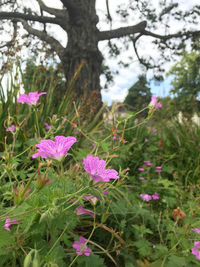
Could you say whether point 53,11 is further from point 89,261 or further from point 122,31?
point 89,261

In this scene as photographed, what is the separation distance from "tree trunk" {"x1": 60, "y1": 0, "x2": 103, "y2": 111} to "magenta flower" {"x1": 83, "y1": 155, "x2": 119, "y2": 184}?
18.3ft

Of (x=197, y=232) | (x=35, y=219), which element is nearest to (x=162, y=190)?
(x=197, y=232)

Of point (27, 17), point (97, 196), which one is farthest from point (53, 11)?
point (97, 196)

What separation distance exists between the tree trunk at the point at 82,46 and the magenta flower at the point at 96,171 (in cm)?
559

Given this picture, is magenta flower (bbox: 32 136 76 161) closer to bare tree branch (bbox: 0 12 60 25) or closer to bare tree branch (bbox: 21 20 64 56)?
bare tree branch (bbox: 21 20 64 56)

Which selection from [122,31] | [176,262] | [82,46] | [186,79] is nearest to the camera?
[176,262]

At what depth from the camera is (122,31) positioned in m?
7.58

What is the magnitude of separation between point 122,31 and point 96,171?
25.1 ft

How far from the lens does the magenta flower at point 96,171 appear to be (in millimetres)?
649

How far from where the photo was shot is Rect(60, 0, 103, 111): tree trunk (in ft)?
20.7

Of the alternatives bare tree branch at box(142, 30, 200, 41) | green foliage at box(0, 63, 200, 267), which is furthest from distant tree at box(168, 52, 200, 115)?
green foliage at box(0, 63, 200, 267)

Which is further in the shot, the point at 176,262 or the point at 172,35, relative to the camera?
the point at 172,35

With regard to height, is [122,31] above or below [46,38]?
above

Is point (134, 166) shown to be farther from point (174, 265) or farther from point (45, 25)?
point (45, 25)
